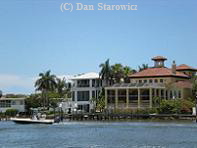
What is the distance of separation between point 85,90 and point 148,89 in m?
19.9

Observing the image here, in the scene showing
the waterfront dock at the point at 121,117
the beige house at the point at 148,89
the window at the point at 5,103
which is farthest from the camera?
the window at the point at 5,103

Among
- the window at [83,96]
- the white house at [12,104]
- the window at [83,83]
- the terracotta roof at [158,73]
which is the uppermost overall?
the terracotta roof at [158,73]

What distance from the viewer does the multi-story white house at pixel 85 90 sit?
121488mm

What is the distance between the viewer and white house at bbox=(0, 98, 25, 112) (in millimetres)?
129500

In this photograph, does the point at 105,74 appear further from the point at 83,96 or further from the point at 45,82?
the point at 45,82

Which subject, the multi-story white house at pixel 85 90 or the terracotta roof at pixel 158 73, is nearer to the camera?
the terracotta roof at pixel 158 73

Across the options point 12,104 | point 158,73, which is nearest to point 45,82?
point 12,104

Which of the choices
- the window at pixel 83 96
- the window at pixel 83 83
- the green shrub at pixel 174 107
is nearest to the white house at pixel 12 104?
the window at pixel 83 96

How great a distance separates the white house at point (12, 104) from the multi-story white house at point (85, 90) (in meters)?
14.2

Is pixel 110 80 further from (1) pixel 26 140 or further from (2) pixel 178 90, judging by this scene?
(1) pixel 26 140

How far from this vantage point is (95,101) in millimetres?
117625

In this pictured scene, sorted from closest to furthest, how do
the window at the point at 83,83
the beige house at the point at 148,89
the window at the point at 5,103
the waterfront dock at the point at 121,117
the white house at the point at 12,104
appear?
the waterfront dock at the point at 121,117
the beige house at the point at 148,89
the window at the point at 83,83
the white house at the point at 12,104
the window at the point at 5,103

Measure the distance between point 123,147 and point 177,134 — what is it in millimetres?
16178

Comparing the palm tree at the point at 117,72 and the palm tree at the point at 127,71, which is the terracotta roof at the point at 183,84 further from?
the palm tree at the point at 117,72
